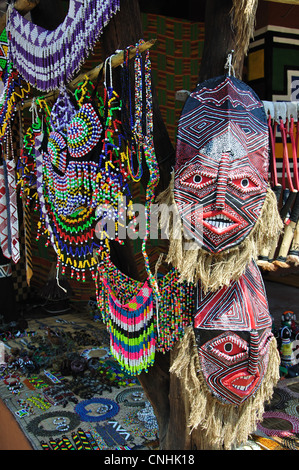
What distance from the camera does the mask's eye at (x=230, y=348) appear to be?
4.55 feet

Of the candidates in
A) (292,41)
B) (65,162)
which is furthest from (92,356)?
(292,41)

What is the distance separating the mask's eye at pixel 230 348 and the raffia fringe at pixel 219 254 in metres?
0.19

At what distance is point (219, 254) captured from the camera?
52.9 inches

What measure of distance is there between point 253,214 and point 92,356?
8.65 ft

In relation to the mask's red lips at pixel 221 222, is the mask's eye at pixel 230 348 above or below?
below

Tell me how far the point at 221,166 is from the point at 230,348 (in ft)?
2.09

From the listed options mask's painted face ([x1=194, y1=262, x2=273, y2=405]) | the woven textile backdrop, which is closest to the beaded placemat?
mask's painted face ([x1=194, y1=262, x2=273, y2=405])

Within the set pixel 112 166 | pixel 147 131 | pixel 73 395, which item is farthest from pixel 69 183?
pixel 73 395

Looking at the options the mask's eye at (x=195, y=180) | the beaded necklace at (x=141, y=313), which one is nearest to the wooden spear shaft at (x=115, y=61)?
the mask's eye at (x=195, y=180)

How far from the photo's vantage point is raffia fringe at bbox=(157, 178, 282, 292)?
4.35 ft

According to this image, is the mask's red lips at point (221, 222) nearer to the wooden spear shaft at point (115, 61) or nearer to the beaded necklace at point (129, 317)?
the beaded necklace at point (129, 317)

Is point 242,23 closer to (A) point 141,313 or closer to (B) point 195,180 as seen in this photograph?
(B) point 195,180

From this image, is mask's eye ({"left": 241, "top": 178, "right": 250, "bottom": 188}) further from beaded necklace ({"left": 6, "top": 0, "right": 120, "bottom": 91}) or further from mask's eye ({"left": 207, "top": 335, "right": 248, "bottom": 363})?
beaded necklace ({"left": 6, "top": 0, "right": 120, "bottom": 91})
